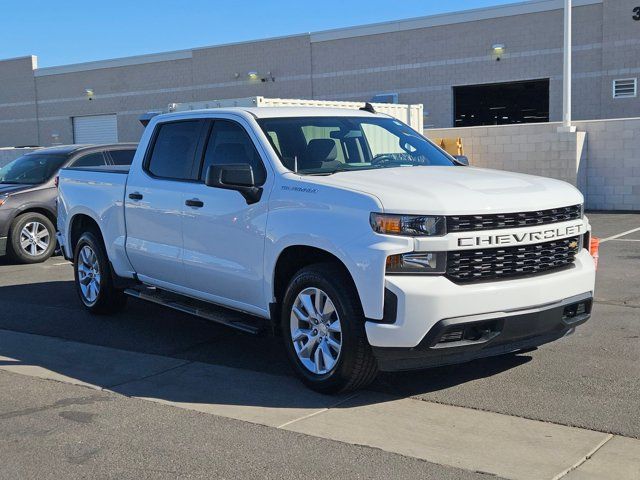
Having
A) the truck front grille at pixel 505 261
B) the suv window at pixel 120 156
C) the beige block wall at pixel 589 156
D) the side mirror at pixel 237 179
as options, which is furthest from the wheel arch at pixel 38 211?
the beige block wall at pixel 589 156

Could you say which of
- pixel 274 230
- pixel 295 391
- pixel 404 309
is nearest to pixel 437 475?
pixel 404 309

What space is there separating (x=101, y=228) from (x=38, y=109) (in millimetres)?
37854

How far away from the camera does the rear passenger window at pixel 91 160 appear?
12.7m

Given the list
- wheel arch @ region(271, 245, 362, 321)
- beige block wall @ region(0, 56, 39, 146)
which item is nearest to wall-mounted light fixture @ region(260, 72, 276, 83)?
beige block wall @ region(0, 56, 39, 146)

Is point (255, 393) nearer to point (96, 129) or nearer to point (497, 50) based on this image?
point (497, 50)

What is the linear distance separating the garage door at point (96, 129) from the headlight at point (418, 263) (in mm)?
36976

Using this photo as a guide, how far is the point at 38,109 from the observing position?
4253 cm

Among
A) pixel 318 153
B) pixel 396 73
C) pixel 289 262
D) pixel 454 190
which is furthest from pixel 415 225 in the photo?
pixel 396 73

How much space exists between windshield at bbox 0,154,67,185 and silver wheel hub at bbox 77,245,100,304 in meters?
4.77

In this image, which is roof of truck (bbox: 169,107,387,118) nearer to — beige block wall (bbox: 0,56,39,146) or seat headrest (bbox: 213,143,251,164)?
seat headrest (bbox: 213,143,251,164)

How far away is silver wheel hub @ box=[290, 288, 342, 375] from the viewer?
5.21 m

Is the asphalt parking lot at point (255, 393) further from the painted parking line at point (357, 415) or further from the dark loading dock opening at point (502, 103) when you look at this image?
the dark loading dock opening at point (502, 103)

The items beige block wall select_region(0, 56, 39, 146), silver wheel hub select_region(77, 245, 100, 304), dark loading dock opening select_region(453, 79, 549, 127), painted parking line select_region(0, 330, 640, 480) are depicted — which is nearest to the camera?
painted parking line select_region(0, 330, 640, 480)

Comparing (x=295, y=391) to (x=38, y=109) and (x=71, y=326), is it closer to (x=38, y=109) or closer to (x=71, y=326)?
(x=71, y=326)
